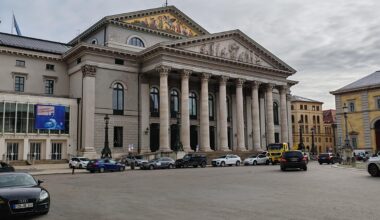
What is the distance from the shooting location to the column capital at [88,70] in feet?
159

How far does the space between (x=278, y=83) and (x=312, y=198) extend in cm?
5228

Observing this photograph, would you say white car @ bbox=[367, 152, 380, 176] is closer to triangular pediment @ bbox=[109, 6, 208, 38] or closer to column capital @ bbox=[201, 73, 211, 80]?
column capital @ bbox=[201, 73, 211, 80]

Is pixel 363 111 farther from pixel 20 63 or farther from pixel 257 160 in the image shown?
pixel 20 63

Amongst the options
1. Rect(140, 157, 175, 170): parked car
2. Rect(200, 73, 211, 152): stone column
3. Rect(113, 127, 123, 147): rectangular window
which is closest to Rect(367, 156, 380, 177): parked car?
Rect(140, 157, 175, 170): parked car

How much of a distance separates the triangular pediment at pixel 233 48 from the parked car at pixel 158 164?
52.4ft

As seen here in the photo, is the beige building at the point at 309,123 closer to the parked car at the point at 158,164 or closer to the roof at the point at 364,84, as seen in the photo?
the roof at the point at 364,84

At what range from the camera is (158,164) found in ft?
133

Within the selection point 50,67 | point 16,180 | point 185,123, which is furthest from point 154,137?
point 16,180

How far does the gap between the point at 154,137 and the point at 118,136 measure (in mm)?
5435

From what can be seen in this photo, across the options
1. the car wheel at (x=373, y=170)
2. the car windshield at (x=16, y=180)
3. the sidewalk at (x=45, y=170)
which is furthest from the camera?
the sidewalk at (x=45, y=170)

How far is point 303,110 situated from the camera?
373 feet

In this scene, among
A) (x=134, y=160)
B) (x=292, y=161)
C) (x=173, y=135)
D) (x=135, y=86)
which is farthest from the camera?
(x=173, y=135)

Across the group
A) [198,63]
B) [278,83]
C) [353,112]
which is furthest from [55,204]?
[353,112]

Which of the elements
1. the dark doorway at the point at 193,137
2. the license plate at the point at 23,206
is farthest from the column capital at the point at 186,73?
the license plate at the point at 23,206
